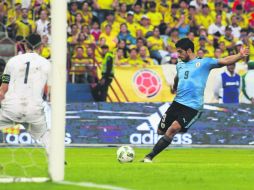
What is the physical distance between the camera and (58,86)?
10.5 meters

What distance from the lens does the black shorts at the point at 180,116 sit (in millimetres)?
15289

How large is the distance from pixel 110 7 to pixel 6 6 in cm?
1129

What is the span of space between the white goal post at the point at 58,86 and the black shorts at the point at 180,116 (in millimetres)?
5095

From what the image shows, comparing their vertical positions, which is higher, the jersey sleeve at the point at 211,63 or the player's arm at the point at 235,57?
the player's arm at the point at 235,57

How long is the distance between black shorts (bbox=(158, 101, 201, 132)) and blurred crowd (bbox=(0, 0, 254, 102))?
10362 mm

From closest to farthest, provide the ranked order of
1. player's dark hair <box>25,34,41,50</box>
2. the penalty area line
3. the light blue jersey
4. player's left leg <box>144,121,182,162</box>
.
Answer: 1. the penalty area line
2. player's dark hair <box>25,34,41,50</box>
3. player's left leg <box>144,121,182,162</box>
4. the light blue jersey

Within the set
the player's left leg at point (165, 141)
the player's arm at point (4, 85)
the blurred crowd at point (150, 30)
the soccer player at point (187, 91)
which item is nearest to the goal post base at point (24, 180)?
the player's arm at point (4, 85)

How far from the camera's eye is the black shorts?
602 inches

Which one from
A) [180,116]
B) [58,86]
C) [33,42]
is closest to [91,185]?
[58,86]

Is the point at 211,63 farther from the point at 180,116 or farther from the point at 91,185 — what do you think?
the point at 91,185

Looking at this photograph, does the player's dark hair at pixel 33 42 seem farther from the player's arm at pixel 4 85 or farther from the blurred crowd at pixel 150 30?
the blurred crowd at pixel 150 30

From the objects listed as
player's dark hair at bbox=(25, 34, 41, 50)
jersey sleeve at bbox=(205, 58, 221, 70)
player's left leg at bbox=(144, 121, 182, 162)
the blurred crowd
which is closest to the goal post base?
player's dark hair at bbox=(25, 34, 41, 50)

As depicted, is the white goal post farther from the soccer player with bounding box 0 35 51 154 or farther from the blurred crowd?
the blurred crowd

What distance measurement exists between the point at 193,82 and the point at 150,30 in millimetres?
12685
